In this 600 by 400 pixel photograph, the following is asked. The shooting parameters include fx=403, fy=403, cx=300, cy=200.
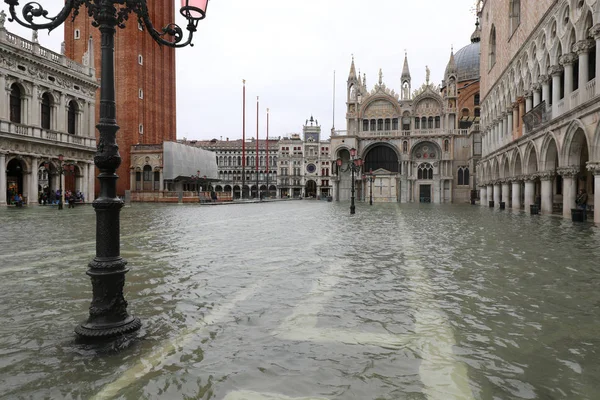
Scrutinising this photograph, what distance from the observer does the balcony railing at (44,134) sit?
3048 centimetres

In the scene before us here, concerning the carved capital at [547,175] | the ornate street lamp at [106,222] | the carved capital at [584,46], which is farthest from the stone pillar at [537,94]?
the ornate street lamp at [106,222]

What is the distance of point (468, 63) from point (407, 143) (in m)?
20.8

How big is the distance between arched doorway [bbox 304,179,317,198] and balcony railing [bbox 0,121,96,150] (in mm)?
67941

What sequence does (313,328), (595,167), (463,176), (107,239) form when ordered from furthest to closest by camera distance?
(463,176) < (595,167) < (313,328) < (107,239)

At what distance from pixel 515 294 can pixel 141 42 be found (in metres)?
53.2

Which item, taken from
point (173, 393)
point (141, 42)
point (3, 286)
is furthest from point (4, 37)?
point (173, 393)

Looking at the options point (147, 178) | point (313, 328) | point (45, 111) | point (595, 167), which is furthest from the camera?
point (147, 178)

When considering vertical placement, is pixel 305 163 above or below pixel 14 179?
above

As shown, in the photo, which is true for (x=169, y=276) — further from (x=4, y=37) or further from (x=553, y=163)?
(x=4, y=37)

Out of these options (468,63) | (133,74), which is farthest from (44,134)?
(468,63)

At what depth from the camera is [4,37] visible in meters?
30.0

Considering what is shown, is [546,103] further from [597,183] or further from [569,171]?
[597,183]

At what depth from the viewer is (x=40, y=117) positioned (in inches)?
1336

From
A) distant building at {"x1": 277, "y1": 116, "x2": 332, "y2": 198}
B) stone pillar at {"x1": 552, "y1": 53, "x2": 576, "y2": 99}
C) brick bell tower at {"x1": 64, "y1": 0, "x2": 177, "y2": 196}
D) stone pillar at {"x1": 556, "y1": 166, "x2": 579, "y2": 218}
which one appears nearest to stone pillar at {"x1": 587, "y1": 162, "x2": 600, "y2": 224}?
stone pillar at {"x1": 556, "y1": 166, "x2": 579, "y2": 218}
